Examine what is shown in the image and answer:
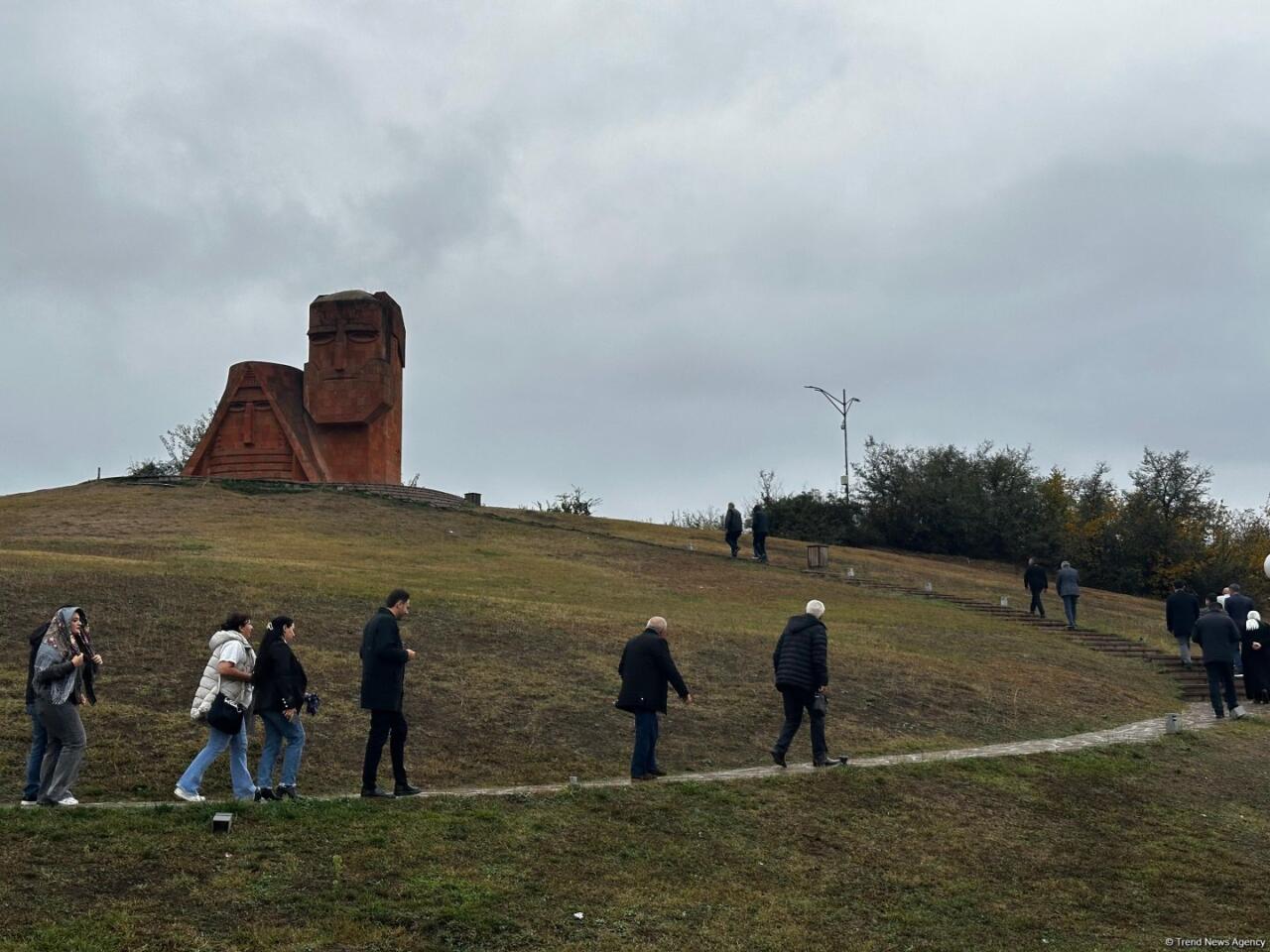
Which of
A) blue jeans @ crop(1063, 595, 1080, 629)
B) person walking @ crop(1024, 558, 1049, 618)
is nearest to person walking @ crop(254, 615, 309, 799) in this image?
blue jeans @ crop(1063, 595, 1080, 629)

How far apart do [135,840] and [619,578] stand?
21489 mm

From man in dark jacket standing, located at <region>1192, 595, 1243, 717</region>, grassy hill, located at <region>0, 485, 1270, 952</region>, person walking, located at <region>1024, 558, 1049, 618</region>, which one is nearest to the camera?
grassy hill, located at <region>0, 485, 1270, 952</region>

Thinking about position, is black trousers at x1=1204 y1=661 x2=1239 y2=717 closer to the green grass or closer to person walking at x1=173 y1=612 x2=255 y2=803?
the green grass

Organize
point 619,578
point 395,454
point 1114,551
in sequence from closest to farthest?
point 619,578
point 395,454
point 1114,551

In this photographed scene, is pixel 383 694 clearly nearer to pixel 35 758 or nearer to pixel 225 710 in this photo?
pixel 225 710

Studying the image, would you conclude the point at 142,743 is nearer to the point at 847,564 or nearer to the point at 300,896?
the point at 300,896

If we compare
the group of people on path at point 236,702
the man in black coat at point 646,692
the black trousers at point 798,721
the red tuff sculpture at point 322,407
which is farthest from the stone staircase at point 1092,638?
the group of people on path at point 236,702

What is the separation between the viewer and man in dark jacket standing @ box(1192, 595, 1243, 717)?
59.0ft

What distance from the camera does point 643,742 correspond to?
12.2 meters

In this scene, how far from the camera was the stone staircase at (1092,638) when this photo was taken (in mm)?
23500

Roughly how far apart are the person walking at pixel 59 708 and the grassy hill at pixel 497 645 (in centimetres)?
71

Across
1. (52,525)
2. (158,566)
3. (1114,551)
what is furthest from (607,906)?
(1114,551)

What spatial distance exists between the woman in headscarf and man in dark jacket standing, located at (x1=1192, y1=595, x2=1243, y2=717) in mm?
1785

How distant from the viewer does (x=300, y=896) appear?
8273 millimetres
